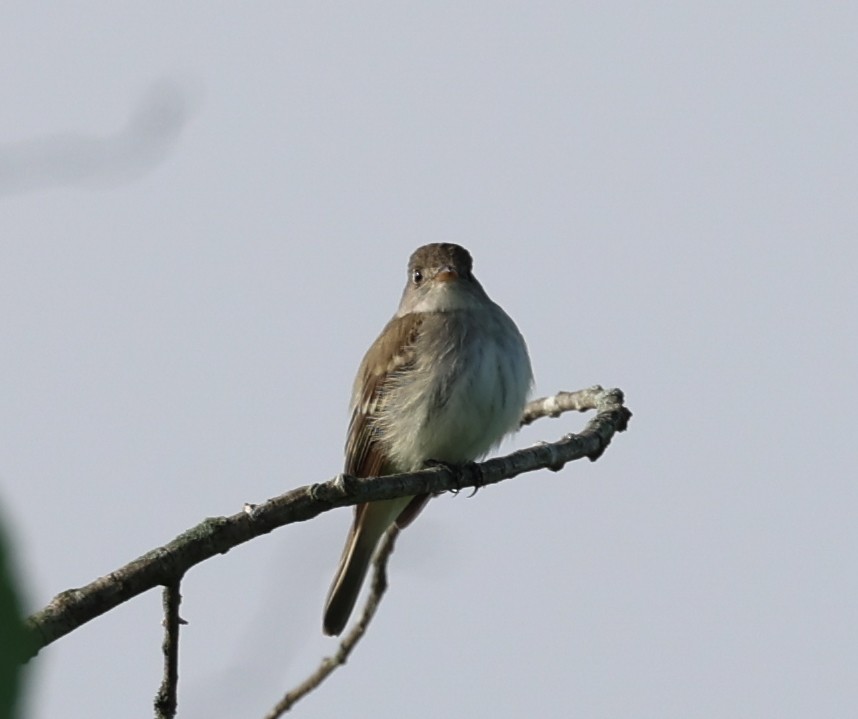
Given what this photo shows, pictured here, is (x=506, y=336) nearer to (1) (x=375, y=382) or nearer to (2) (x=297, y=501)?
(1) (x=375, y=382)

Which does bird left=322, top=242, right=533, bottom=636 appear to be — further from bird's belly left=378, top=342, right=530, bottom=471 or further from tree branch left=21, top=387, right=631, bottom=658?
tree branch left=21, top=387, right=631, bottom=658

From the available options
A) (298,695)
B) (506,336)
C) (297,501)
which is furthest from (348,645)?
(297,501)

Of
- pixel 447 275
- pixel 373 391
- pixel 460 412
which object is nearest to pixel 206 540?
pixel 460 412

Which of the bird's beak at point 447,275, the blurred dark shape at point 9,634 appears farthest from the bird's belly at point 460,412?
the blurred dark shape at point 9,634

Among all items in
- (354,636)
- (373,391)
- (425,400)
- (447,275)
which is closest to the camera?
(354,636)

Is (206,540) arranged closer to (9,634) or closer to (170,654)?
(170,654)

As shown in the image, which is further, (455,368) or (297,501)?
(455,368)
